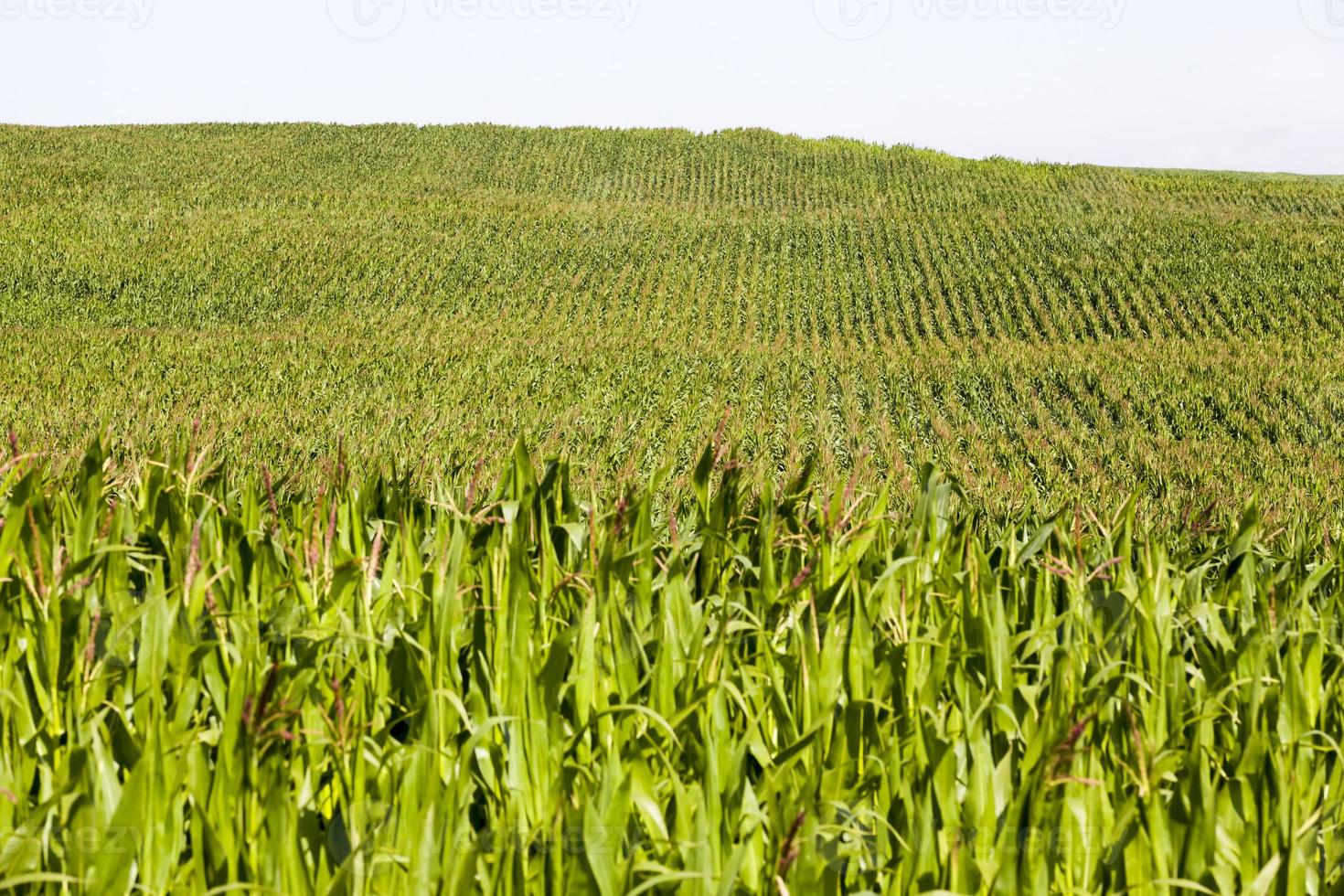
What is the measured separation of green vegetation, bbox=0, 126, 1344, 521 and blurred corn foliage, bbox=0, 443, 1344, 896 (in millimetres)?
799

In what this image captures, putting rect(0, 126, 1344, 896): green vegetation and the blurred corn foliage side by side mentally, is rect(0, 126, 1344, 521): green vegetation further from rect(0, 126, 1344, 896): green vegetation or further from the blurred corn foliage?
the blurred corn foliage

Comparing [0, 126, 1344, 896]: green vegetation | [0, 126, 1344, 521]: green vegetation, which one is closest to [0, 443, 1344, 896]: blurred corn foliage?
[0, 126, 1344, 896]: green vegetation

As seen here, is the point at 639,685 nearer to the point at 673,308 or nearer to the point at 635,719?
the point at 635,719

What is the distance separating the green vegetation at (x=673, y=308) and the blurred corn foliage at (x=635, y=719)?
2.62ft

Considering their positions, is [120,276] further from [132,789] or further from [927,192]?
[927,192]

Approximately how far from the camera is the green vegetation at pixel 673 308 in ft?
32.5

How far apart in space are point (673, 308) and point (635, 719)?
71.4ft

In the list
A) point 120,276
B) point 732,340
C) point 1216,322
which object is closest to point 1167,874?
point 732,340

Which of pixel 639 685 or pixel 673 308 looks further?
pixel 673 308

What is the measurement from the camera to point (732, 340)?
802 inches

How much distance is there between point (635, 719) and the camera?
1826 millimetres

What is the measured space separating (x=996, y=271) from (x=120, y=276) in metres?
20.1

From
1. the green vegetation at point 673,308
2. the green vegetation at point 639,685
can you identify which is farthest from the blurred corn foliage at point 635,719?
the green vegetation at point 673,308

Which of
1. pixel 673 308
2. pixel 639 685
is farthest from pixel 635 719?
pixel 673 308
